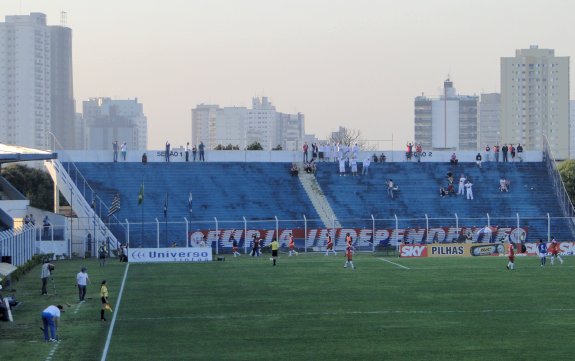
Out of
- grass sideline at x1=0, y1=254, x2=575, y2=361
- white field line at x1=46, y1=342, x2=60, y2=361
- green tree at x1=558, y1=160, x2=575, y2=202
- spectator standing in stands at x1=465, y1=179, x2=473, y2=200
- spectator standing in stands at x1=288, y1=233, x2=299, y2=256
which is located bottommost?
white field line at x1=46, y1=342, x2=60, y2=361

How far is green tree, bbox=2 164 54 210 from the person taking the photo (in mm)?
118000

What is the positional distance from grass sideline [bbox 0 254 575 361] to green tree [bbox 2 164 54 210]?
6155 centimetres

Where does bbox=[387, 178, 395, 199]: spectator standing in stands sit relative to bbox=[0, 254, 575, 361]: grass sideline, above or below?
above

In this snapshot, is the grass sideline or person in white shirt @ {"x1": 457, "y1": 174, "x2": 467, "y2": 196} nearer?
the grass sideline

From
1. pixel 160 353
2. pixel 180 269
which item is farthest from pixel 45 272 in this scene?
pixel 160 353

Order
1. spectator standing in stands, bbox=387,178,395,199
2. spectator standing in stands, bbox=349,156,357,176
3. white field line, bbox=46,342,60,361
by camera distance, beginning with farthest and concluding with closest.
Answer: spectator standing in stands, bbox=349,156,357,176, spectator standing in stands, bbox=387,178,395,199, white field line, bbox=46,342,60,361

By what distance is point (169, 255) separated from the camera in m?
67.4

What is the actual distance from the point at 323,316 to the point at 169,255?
31637 mm

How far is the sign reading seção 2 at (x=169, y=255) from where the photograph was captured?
66.9 m

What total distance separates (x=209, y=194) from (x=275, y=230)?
9574 mm

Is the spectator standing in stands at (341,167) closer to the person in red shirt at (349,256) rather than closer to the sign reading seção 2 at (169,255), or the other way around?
the sign reading seção 2 at (169,255)

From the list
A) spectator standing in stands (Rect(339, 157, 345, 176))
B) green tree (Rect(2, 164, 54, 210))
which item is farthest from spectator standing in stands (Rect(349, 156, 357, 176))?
green tree (Rect(2, 164, 54, 210))

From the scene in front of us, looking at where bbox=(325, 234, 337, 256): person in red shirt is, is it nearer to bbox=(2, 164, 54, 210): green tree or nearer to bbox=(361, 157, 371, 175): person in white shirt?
bbox=(361, 157, 371, 175): person in white shirt

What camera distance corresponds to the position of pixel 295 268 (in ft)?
194
